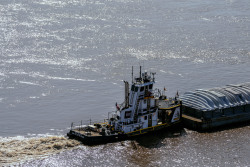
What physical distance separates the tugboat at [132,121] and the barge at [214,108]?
2740mm

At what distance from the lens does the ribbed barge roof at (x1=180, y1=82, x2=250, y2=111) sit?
5872 centimetres

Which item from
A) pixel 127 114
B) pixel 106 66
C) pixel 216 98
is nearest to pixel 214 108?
pixel 216 98

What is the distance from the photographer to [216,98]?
5941 centimetres

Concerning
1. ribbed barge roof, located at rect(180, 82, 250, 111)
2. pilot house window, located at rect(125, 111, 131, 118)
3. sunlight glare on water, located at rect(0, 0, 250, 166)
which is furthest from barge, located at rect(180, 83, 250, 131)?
pilot house window, located at rect(125, 111, 131, 118)

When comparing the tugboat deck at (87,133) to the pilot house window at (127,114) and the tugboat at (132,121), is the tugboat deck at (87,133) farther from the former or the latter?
the pilot house window at (127,114)

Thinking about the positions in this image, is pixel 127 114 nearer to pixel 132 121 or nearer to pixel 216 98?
pixel 132 121

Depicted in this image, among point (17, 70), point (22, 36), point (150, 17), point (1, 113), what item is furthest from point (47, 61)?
point (150, 17)

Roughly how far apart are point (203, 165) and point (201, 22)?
66.7m

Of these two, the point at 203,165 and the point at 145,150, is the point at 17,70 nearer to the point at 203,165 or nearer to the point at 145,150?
the point at 145,150

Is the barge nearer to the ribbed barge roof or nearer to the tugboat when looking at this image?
the ribbed barge roof

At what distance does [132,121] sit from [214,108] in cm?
1020

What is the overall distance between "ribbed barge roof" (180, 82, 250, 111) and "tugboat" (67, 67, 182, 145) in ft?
10.0

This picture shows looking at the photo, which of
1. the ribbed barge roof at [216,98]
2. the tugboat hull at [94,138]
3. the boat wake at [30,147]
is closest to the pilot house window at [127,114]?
the tugboat hull at [94,138]

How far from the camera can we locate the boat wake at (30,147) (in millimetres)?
47847
